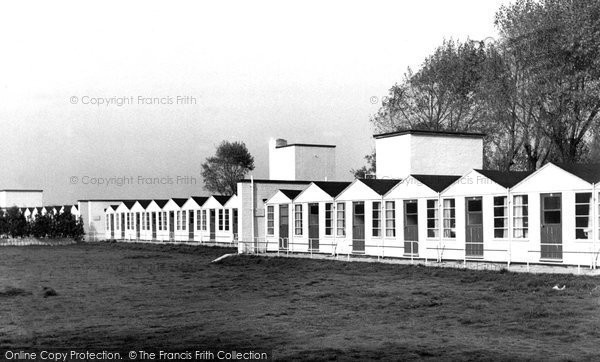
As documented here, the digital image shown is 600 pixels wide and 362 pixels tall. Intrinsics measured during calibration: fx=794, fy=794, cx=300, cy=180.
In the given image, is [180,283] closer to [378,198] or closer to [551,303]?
[378,198]

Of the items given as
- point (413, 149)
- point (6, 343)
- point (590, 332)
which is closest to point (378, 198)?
point (413, 149)

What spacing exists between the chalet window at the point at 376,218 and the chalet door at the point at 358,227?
91 centimetres

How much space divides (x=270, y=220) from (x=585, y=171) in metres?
20.9

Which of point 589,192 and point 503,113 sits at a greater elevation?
point 503,113

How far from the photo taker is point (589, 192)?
2669cm

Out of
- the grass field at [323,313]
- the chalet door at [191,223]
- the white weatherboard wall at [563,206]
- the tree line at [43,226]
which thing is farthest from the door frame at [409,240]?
the tree line at [43,226]

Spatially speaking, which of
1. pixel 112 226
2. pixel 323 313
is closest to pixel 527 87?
pixel 323 313

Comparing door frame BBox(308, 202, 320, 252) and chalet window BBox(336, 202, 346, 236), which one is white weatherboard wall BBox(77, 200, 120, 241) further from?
chalet window BBox(336, 202, 346, 236)

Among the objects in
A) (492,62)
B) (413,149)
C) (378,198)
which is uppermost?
(492,62)

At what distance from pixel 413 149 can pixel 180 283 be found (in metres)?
16.1

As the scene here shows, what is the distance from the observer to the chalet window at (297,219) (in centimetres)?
4194

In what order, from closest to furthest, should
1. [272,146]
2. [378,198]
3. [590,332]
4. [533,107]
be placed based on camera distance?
[590,332] < [378,198] < [533,107] < [272,146]

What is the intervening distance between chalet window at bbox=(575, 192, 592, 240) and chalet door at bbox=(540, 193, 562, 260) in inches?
29.1

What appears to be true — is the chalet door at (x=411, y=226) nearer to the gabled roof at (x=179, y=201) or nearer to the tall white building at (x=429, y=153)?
the tall white building at (x=429, y=153)
